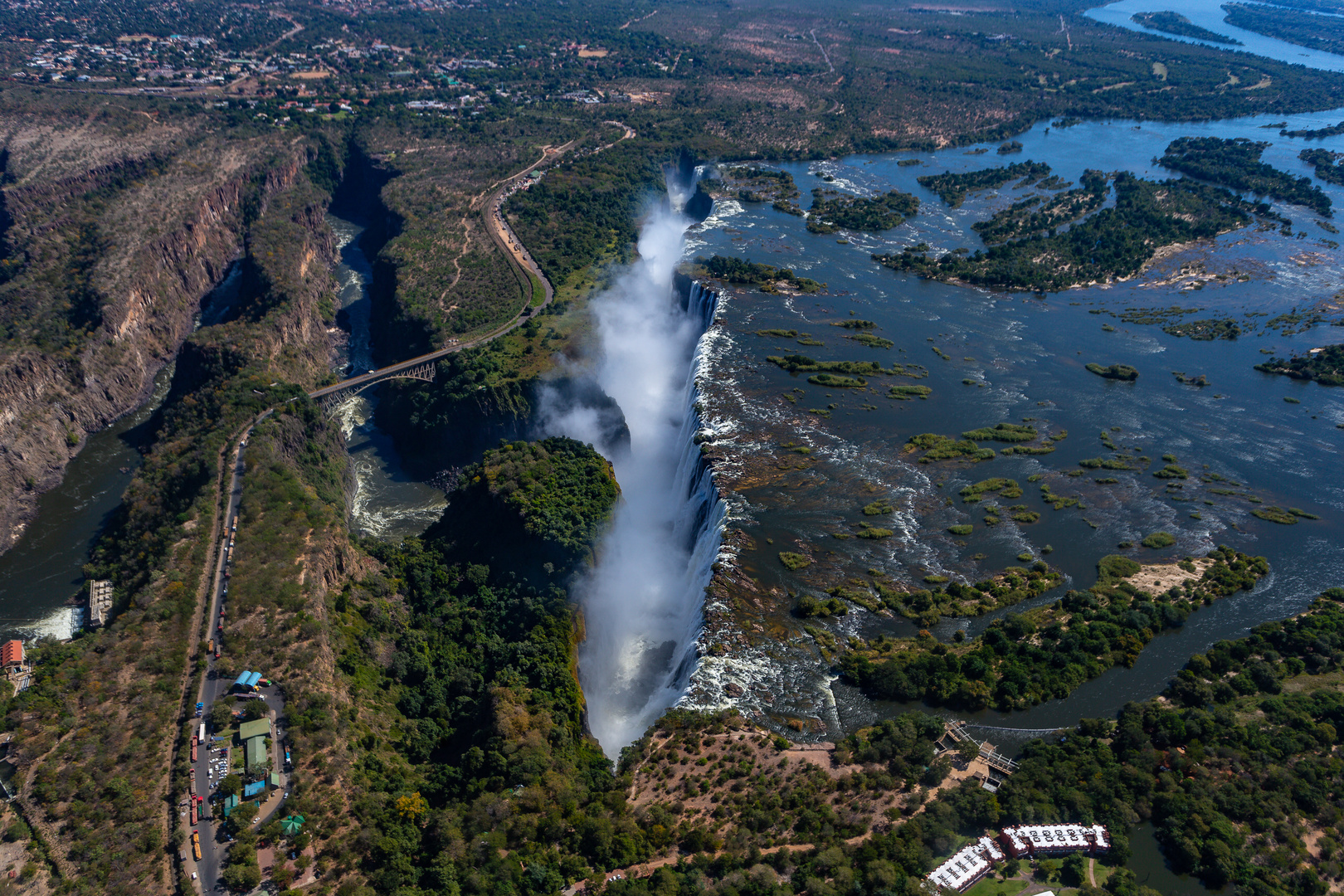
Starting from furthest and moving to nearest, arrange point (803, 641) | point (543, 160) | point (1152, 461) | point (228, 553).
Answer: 1. point (543, 160)
2. point (1152, 461)
3. point (228, 553)
4. point (803, 641)

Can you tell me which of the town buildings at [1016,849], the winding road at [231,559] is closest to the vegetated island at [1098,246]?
the winding road at [231,559]

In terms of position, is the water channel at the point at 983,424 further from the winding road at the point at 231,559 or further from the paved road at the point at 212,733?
the paved road at the point at 212,733

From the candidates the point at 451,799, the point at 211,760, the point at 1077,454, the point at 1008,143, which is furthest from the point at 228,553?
the point at 1008,143

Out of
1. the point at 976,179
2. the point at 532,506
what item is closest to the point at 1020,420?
the point at 532,506

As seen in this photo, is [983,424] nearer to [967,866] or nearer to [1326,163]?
[967,866]

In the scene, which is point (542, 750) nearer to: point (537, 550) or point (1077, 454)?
point (537, 550)

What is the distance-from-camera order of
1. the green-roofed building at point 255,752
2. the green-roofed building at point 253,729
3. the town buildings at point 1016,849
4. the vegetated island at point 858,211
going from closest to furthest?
the town buildings at point 1016,849, the green-roofed building at point 255,752, the green-roofed building at point 253,729, the vegetated island at point 858,211

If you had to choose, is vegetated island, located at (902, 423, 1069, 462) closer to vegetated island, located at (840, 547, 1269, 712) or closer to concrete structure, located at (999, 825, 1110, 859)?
vegetated island, located at (840, 547, 1269, 712)
